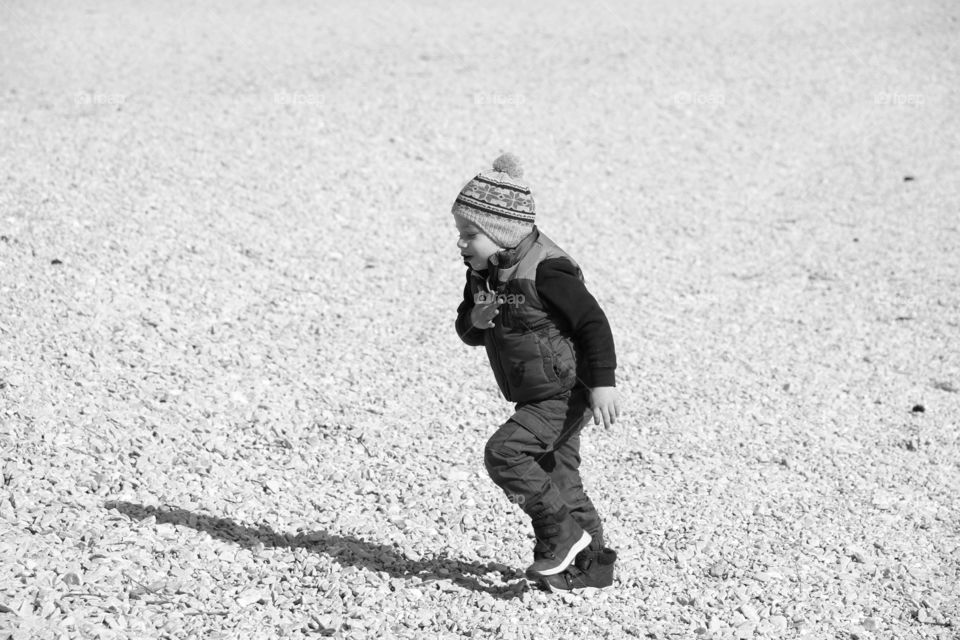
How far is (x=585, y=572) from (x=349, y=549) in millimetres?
1126

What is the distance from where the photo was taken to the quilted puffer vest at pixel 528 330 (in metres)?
4.02

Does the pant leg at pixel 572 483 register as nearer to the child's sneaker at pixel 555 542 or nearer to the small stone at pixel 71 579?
the child's sneaker at pixel 555 542

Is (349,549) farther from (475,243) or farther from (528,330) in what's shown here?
(475,243)

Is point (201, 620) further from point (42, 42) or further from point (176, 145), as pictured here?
point (42, 42)

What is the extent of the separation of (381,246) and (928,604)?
5.37 m

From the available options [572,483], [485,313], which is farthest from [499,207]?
[572,483]

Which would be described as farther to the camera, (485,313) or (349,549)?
(349,549)

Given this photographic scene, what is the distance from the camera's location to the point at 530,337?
13.3 ft

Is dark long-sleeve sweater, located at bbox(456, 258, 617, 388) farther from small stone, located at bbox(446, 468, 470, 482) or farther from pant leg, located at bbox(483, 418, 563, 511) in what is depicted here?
small stone, located at bbox(446, 468, 470, 482)

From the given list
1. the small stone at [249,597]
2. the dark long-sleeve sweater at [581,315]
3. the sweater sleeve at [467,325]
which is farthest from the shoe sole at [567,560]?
the small stone at [249,597]

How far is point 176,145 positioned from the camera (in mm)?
9828

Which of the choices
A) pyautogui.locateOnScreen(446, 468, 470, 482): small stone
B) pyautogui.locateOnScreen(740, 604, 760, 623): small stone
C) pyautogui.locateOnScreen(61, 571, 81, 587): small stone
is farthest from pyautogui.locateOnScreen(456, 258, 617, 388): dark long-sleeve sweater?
pyautogui.locateOnScreen(61, 571, 81, 587): small stone

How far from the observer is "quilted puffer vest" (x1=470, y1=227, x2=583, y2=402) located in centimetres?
402

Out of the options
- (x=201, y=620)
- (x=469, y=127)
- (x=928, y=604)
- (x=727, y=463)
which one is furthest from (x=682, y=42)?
(x=201, y=620)
